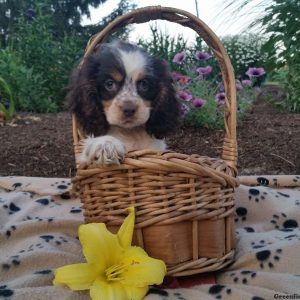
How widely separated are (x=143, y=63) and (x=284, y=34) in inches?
109

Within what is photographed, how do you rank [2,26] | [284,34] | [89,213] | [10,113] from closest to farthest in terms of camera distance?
[89,213] < [284,34] < [10,113] < [2,26]

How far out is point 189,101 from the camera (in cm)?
496

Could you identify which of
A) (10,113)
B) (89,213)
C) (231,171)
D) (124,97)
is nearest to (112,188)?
(89,213)

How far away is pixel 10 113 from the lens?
19.1ft

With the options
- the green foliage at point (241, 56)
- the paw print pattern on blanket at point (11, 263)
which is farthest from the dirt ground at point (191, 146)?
the green foliage at point (241, 56)

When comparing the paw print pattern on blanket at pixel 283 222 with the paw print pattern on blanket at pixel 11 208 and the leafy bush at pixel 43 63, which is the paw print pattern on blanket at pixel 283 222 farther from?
the leafy bush at pixel 43 63

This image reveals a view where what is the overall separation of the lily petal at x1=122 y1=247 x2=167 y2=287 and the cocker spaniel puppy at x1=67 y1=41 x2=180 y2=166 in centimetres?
83

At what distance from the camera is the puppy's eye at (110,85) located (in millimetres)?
2520

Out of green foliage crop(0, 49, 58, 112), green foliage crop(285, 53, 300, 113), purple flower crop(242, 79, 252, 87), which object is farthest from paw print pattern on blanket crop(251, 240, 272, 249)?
green foliage crop(0, 49, 58, 112)

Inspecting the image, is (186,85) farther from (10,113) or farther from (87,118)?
(87,118)

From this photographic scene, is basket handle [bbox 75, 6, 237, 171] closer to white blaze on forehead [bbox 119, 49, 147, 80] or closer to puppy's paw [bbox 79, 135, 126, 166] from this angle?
white blaze on forehead [bbox 119, 49, 147, 80]

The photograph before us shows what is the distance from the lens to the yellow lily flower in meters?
1.69

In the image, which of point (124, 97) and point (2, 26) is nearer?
point (124, 97)

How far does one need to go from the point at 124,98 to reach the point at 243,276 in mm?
Result: 1030
